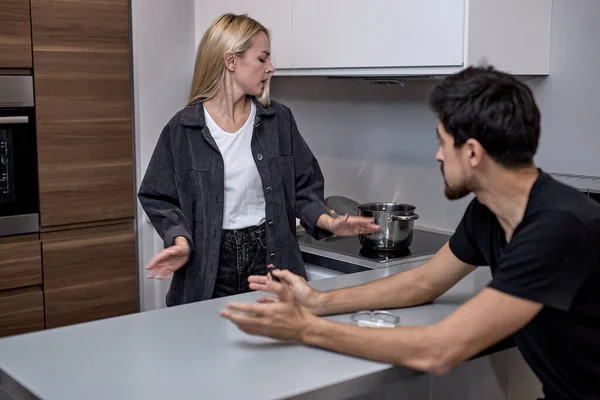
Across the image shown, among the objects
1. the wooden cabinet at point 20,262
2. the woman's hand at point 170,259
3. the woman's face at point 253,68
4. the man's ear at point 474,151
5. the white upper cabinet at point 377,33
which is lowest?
the wooden cabinet at point 20,262

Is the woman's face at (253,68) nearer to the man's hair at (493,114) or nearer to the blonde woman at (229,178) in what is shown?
the blonde woman at (229,178)

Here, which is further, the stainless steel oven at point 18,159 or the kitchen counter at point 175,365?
the stainless steel oven at point 18,159

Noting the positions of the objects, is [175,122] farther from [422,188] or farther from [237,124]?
[422,188]

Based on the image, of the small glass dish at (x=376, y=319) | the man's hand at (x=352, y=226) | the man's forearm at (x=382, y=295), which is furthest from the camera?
the man's hand at (x=352, y=226)

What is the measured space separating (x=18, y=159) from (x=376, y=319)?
1825 mm

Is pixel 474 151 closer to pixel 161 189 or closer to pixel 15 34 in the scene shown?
pixel 161 189

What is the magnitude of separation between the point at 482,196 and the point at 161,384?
2.38 ft

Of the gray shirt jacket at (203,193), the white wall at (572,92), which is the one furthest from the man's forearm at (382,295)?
the white wall at (572,92)

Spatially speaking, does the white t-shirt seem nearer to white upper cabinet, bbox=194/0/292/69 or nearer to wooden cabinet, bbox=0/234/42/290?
white upper cabinet, bbox=194/0/292/69

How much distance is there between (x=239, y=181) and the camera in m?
2.40

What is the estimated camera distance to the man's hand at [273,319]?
1524 millimetres

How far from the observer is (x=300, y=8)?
→ 9.30 feet

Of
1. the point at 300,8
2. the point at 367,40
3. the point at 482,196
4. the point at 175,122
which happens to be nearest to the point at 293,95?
the point at 300,8

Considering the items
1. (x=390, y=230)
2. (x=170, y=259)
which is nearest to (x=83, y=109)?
(x=170, y=259)
